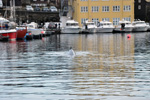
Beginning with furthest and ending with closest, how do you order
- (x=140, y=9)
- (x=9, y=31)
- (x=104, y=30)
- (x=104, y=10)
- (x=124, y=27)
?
(x=140, y=9) → (x=104, y=10) → (x=124, y=27) → (x=104, y=30) → (x=9, y=31)

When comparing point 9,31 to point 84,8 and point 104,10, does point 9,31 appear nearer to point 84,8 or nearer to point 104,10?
point 84,8

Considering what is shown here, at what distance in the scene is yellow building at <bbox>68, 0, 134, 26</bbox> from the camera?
10625 centimetres

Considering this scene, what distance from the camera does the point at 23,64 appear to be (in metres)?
25.4

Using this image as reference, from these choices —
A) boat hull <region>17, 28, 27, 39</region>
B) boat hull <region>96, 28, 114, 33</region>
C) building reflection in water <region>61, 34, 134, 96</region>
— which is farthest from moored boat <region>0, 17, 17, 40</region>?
boat hull <region>96, 28, 114, 33</region>

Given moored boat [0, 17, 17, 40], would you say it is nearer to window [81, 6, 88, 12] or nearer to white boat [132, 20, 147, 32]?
white boat [132, 20, 147, 32]

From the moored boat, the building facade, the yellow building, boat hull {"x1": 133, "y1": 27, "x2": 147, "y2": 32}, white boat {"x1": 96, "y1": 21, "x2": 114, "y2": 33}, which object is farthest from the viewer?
the building facade

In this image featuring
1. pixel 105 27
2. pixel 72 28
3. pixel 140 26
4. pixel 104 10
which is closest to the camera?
pixel 72 28

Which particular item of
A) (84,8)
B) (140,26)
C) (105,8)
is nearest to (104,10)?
(105,8)

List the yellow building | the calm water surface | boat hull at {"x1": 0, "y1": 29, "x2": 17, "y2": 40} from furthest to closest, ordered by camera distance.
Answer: the yellow building
boat hull at {"x1": 0, "y1": 29, "x2": 17, "y2": 40}
the calm water surface

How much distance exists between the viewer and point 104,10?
352 ft

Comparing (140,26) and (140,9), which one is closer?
(140,26)

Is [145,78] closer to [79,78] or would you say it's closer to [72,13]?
[79,78]

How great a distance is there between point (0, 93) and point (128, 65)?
1048 centimetres

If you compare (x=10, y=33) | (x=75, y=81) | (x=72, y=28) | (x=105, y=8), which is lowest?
(x=75, y=81)
